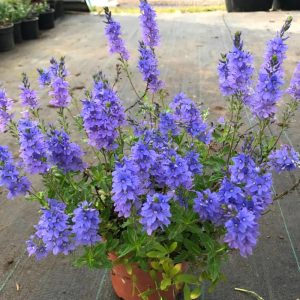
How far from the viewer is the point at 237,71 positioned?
1.81m

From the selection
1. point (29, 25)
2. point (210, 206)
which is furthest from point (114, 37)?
point (29, 25)


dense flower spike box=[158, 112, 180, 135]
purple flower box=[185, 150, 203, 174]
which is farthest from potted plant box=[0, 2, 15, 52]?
purple flower box=[185, 150, 203, 174]

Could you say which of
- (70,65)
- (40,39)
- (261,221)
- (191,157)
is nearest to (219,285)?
(261,221)

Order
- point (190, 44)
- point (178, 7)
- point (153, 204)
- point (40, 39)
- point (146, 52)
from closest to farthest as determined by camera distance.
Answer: point (153, 204) < point (146, 52) < point (190, 44) < point (40, 39) < point (178, 7)

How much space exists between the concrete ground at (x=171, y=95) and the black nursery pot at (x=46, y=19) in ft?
0.55

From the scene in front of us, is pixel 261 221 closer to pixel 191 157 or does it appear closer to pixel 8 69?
pixel 191 157

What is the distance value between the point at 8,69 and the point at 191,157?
4660 millimetres

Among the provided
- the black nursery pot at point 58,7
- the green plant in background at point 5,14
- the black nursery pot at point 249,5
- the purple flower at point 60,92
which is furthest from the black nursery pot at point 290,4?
the purple flower at point 60,92

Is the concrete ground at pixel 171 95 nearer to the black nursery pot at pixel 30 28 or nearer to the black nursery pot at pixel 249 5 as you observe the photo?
the black nursery pot at pixel 30 28

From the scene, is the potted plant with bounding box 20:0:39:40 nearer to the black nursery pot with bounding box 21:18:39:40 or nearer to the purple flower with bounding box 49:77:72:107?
the black nursery pot with bounding box 21:18:39:40

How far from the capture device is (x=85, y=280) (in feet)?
7.82

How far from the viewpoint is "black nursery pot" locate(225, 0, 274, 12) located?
8695mm

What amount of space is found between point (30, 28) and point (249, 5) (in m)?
4.27

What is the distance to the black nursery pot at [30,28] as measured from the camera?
276 inches
